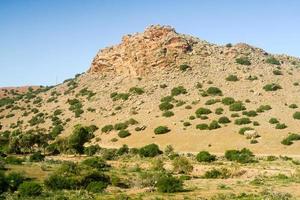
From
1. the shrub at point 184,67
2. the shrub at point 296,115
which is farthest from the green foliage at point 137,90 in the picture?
the shrub at point 296,115

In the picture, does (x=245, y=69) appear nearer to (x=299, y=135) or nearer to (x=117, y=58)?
(x=117, y=58)

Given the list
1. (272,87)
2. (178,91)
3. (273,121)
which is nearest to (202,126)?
(273,121)

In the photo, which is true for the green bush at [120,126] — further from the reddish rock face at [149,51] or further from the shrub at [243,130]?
the reddish rock face at [149,51]

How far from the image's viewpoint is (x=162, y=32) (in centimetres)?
10294

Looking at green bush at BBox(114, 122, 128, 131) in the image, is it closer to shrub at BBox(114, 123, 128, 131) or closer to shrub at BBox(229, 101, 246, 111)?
shrub at BBox(114, 123, 128, 131)

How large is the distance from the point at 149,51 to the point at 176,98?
1588 cm

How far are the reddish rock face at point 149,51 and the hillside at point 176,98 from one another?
0.22m

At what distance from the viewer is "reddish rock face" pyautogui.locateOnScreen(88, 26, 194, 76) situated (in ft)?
326

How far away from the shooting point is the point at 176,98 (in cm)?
8862

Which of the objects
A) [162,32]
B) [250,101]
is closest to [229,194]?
[250,101]

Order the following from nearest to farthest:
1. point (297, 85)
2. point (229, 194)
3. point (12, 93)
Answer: point (229, 194) < point (297, 85) < point (12, 93)

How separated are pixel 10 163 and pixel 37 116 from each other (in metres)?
55.2

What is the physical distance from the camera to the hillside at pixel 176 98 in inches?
2766

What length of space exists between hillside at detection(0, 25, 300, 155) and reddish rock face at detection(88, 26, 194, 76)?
0.71 ft
